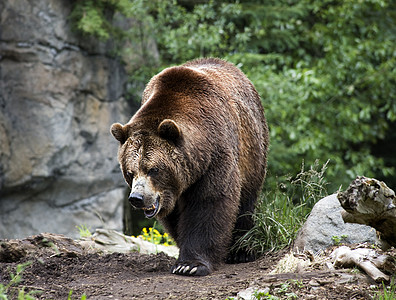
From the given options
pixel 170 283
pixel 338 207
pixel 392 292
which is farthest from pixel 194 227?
pixel 392 292

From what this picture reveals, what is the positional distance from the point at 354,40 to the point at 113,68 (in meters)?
4.87

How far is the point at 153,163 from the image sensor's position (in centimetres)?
464

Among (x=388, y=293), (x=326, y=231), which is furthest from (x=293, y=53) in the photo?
(x=388, y=293)

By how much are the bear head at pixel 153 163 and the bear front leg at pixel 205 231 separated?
25 centimetres

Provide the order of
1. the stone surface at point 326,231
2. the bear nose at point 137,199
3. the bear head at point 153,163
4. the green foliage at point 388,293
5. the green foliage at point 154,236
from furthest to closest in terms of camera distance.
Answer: the green foliage at point 154,236 → the stone surface at point 326,231 → the bear head at point 153,163 → the bear nose at point 137,199 → the green foliage at point 388,293

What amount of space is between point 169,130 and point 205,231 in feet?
3.04

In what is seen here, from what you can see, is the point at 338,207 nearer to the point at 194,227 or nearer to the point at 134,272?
the point at 194,227

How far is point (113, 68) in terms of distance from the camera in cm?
1036

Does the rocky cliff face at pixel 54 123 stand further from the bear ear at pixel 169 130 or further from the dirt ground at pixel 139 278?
the bear ear at pixel 169 130

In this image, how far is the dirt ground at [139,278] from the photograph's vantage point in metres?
3.76

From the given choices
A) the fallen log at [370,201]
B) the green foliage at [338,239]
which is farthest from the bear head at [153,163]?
the fallen log at [370,201]

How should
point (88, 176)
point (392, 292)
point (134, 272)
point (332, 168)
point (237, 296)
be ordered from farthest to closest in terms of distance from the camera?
1. point (332, 168)
2. point (88, 176)
3. point (134, 272)
4. point (237, 296)
5. point (392, 292)

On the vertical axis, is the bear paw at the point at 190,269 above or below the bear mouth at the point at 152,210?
below

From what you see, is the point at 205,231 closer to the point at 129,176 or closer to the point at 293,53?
the point at 129,176
